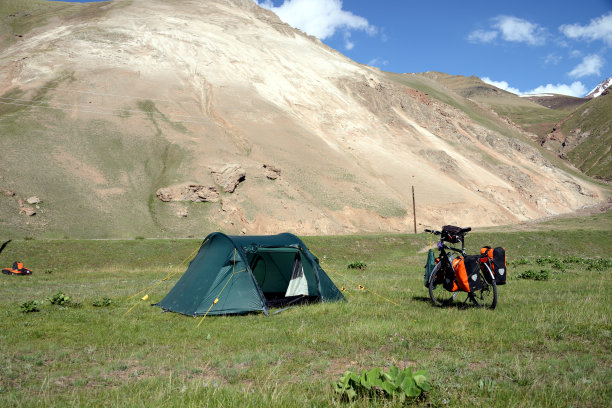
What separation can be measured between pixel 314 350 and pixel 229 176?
39.2 m

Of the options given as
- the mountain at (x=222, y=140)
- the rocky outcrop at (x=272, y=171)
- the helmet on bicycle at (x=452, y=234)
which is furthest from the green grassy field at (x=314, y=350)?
the rocky outcrop at (x=272, y=171)

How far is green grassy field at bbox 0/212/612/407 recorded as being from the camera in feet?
16.5

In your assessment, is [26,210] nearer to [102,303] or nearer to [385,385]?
[102,303]

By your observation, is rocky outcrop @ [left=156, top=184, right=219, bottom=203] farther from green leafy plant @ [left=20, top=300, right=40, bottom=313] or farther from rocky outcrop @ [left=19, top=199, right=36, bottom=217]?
green leafy plant @ [left=20, top=300, right=40, bottom=313]

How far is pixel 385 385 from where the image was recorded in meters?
4.59

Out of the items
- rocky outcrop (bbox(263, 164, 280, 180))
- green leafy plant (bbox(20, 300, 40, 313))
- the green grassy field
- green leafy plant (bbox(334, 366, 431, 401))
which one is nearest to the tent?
the green grassy field

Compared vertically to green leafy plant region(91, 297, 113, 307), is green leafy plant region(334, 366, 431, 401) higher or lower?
higher

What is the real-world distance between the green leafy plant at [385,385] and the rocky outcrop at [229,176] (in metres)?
40.9

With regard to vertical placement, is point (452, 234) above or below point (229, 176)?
below

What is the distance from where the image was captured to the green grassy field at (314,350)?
16.5 feet

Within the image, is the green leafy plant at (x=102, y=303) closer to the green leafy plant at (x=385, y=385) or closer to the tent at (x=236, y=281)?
the tent at (x=236, y=281)

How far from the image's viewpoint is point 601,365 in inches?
237

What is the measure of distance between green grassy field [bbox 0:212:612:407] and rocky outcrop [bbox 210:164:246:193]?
1185 inches

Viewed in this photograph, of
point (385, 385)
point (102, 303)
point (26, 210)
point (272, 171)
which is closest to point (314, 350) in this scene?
point (385, 385)
